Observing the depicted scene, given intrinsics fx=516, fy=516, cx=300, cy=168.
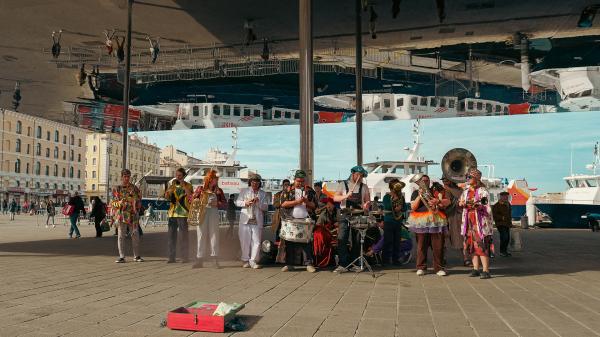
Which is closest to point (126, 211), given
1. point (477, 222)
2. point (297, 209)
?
point (297, 209)

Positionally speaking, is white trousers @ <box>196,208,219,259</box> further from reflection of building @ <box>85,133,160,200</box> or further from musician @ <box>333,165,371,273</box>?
reflection of building @ <box>85,133,160,200</box>

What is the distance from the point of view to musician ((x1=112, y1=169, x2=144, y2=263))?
9.45 meters

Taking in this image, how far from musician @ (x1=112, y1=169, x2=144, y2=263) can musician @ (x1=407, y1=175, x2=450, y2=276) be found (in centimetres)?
503

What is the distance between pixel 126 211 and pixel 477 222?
6166 millimetres

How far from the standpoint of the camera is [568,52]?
950 inches

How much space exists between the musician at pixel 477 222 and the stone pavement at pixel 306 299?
366mm

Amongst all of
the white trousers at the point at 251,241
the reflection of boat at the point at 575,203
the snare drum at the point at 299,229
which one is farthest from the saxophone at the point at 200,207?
the reflection of boat at the point at 575,203

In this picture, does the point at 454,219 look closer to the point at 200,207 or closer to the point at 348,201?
the point at 348,201

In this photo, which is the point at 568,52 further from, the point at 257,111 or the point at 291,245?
the point at 291,245

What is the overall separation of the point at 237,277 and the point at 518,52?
21.0 metres

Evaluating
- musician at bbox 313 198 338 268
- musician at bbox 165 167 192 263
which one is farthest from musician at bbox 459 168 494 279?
musician at bbox 165 167 192 263

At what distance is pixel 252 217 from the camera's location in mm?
8656

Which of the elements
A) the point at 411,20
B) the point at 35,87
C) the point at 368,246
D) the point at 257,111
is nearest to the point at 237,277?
the point at 368,246

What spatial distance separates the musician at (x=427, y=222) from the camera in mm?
7902
